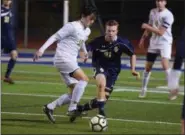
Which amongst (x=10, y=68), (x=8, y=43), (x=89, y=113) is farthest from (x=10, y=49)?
(x=89, y=113)

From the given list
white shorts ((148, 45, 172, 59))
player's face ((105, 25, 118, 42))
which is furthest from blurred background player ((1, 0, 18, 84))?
player's face ((105, 25, 118, 42))

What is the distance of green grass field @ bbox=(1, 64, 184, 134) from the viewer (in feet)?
31.5

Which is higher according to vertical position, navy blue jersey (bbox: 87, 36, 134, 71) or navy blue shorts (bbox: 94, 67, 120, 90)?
navy blue jersey (bbox: 87, 36, 134, 71)

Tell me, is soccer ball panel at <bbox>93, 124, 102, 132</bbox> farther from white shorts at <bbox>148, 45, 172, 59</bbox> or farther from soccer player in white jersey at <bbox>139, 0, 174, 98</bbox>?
white shorts at <bbox>148, 45, 172, 59</bbox>

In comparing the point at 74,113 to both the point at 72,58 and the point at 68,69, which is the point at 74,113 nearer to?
the point at 68,69

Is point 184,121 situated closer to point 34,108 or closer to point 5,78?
point 34,108

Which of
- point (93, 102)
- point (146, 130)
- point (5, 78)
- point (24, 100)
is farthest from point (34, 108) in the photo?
point (5, 78)

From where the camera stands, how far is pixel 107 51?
1029 cm

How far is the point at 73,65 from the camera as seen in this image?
404 inches

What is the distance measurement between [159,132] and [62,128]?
1.40 meters

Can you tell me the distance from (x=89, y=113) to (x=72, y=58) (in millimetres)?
1283

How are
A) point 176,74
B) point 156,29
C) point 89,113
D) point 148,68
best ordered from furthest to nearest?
point 148,68 < point 156,29 < point 89,113 < point 176,74

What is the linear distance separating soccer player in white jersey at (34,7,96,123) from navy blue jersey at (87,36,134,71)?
9.9 inches

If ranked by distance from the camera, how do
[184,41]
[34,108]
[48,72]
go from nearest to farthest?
[184,41] < [34,108] < [48,72]
